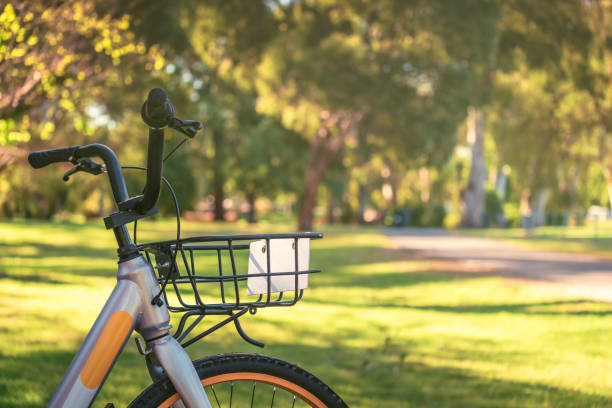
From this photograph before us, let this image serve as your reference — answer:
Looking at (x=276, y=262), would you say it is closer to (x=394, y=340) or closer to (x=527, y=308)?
(x=394, y=340)

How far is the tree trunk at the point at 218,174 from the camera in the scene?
1684 inches

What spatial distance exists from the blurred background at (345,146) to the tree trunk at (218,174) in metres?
0.13

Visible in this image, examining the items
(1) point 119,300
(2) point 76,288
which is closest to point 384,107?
(2) point 76,288

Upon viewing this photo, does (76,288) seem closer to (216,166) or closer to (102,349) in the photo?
(102,349)

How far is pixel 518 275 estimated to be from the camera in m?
14.0

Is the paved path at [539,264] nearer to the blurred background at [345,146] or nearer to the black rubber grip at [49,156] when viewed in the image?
the blurred background at [345,146]

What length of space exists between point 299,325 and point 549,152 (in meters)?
21.4

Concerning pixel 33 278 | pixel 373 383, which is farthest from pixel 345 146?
pixel 373 383

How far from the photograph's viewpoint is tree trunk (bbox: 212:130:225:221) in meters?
42.8

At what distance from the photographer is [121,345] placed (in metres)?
2.17

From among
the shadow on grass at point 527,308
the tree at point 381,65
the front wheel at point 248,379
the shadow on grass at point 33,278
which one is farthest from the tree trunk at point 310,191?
the front wheel at point 248,379

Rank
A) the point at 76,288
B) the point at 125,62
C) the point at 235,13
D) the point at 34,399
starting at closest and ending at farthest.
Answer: the point at 34,399 → the point at 76,288 → the point at 125,62 → the point at 235,13

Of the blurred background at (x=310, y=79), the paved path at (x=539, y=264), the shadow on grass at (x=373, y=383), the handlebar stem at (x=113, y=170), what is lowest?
the paved path at (x=539, y=264)

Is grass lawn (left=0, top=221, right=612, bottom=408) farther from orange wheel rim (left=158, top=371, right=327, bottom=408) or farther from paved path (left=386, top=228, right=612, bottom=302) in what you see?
orange wheel rim (left=158, top=371, right=327, bottom=408)
